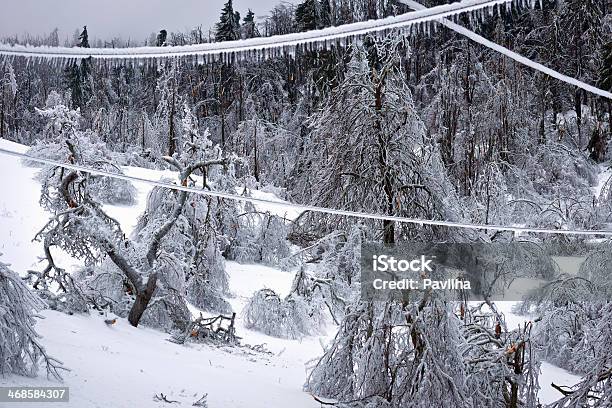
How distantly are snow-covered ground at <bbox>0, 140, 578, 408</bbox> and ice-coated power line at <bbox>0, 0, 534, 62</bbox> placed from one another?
9.30ft

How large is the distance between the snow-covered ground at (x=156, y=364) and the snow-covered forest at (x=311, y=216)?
0.14 feet

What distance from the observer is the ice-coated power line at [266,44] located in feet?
7.32

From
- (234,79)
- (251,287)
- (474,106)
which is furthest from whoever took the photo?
(474,106)

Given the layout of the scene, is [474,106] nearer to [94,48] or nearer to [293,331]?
[293,331]

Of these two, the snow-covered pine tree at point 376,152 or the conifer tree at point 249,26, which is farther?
the snow-covered pine tree at point 376,152

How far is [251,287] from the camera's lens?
12594 mm

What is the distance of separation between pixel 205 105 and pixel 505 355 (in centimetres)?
717

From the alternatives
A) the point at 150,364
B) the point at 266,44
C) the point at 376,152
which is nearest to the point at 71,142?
the point at 150,364

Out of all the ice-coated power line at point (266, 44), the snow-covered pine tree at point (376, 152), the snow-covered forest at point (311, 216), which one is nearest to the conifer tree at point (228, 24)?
the snow-covered forest at point (311, 216)

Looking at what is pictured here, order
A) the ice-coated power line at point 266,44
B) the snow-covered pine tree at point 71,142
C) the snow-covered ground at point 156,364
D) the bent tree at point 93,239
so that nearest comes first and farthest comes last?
1. the ice-coated power line at point 266,44
2. the snow-covered ground at point 156,364
3. the bent tree at point 93,239
4. the snow-covered pine tree at point 71,142

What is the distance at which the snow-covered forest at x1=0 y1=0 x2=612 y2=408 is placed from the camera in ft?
13.8

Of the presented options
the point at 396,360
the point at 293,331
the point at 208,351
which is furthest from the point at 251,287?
the point at 396,360

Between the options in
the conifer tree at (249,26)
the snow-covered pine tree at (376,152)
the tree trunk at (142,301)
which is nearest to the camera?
the conifer tree at (249,26)

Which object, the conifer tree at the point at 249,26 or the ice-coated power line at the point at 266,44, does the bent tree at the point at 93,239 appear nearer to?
the conifer tree at the point at 249,26
